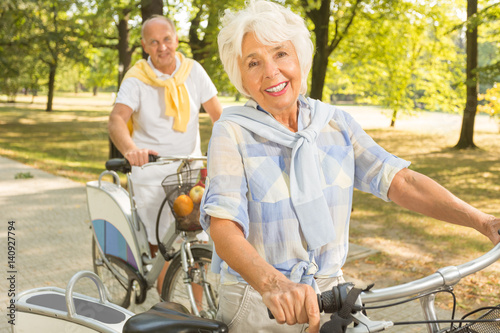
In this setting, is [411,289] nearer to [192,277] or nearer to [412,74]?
Result: [192,277]

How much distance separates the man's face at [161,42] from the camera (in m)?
4.05

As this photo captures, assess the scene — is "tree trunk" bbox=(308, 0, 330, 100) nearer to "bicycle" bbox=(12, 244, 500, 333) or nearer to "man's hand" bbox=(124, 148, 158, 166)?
"man's hand" bbox=(124, 148, 158, 166)

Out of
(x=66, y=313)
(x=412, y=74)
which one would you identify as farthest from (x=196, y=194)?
(x=412, y=74)

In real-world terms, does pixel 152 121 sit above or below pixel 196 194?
above

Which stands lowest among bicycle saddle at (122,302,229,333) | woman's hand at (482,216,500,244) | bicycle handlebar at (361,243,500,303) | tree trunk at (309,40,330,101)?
bicycle saddle at (122,302,229,333)

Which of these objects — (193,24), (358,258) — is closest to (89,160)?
(193,24)

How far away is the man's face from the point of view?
4047 millimetres

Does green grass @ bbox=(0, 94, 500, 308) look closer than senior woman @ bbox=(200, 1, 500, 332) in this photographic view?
No

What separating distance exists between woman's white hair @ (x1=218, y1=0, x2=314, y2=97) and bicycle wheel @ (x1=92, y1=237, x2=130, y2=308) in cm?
254

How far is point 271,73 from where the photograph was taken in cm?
191

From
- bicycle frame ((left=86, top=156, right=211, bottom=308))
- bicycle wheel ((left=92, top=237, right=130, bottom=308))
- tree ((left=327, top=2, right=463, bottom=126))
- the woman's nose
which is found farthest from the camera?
tree ((left=327, top=2, right=463, bottom=126))

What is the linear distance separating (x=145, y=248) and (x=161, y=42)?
60.5 inches

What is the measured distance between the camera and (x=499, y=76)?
14195mm

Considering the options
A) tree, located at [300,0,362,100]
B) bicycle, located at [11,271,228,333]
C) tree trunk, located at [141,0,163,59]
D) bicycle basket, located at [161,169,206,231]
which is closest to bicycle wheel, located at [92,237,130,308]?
bicycle basket, located at [161,169,206,231]
